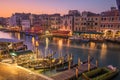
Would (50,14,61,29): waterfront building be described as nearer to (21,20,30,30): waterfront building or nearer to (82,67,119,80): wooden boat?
(21,20,30,30): waterfront building

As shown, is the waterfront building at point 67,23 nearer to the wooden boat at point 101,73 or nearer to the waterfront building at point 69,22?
the waterfront building at point 69,22

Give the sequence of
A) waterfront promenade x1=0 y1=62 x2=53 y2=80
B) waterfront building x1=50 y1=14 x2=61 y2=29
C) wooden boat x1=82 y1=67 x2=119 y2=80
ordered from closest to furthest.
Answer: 1. waterfront promenade x1=0 y1=62 x2=53 y2=80
2. wooden boat x1=82 y1=67 x2=119 y2=80
3. waterfront building x1=50 y1=14 x2=61 y2=29

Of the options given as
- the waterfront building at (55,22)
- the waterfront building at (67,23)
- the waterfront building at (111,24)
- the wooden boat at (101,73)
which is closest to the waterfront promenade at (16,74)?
the wooden boat at (101,73)

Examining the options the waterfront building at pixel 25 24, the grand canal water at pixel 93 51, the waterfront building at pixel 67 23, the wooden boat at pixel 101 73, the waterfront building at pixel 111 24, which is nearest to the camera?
the wooden boat at pixel 101 73

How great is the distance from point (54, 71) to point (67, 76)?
8.33ft

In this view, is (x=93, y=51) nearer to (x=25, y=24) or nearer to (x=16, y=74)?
(x=16, y=74)

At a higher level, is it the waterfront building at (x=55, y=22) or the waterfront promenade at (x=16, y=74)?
the waterfront building at (x=55, y=22)

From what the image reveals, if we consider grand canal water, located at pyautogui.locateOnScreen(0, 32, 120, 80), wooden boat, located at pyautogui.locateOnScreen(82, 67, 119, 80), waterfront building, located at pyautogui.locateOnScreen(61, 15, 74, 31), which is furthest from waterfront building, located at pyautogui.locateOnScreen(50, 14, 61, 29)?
wooden boat, located at pyautogui.locateOnScreen(82, 67, 119, 80)

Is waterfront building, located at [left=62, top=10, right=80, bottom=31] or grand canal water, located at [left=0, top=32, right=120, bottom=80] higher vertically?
waterfront building, located at [left=62, top=10, right=80, bottom=31]


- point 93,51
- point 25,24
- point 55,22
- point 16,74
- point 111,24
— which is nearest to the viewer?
point 16,74

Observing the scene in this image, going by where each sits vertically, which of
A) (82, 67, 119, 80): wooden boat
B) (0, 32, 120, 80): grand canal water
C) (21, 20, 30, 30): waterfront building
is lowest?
(0, 32, 120, 80): grand canal water

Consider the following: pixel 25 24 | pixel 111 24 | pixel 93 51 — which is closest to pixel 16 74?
pixel 93 51

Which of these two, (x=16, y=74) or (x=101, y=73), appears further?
(x=101, y=73)

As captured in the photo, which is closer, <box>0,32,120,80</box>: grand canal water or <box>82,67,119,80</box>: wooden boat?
<box>82,67,119,80</box>: wooden boat
